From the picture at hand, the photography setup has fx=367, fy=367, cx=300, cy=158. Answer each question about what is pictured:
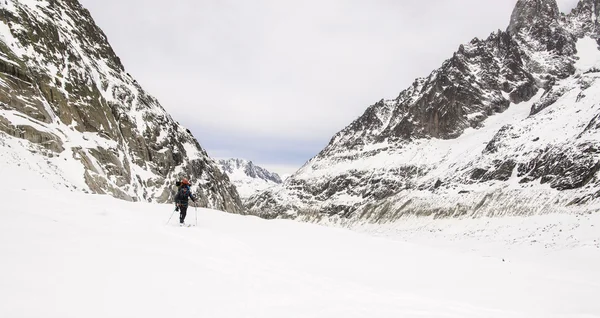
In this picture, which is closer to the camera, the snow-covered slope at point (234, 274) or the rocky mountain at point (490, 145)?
the snow-covered slope at point (234, 274)

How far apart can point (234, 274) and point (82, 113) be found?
204 feet

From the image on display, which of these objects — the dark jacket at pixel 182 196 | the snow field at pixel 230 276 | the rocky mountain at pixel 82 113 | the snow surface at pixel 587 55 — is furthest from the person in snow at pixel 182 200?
the snow surface at pixel 587 55

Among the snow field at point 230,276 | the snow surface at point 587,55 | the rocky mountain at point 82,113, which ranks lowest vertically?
the snow field at point 230,276

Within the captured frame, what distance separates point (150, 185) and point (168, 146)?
15.6 m

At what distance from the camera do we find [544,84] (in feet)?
585

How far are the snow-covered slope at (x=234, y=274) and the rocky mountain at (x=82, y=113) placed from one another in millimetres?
33540

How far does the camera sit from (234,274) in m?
7.21

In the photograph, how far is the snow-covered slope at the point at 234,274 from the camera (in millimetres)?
4832

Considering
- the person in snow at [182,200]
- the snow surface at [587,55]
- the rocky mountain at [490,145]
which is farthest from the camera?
the snow surface at [587,55]

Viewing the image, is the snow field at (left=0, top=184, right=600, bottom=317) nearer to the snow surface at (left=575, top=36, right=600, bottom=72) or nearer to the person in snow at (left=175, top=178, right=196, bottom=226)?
the person in snow at (left=175, top=178, right=196, bottom=226)

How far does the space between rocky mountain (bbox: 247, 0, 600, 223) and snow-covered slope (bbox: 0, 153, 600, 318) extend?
69089 millimetres

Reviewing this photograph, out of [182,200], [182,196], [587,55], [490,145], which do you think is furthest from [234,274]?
[587,55]

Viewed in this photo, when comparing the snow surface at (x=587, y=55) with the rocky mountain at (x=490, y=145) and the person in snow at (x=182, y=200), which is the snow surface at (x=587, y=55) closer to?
the rocky mountain at (x=490, y=145)

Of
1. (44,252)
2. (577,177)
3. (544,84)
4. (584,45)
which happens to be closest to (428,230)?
(577,177)
